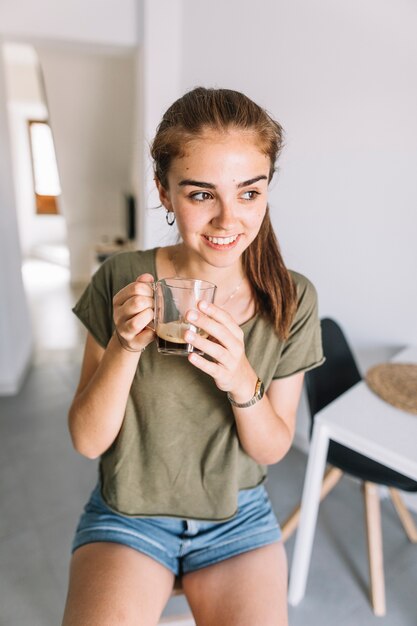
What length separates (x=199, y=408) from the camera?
95cm

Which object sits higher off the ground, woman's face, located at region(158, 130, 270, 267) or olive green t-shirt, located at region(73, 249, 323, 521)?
woman's face, located at region(158, 130, 270, 267)

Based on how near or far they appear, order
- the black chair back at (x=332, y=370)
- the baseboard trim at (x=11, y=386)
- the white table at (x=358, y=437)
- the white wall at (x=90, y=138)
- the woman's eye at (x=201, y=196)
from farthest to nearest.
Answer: the white wall at (x=90, y=138)
the baseboard trim at (x=11, y=386)
the black chair back at (x=332, y=370)
the white table at (x=358, y=437)
the woman's eye at (x=201, y=196)

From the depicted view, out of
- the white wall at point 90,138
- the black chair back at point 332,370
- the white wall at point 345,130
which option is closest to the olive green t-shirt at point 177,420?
the black chair back at point 332,370

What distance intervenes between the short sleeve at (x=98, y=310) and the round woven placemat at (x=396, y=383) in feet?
2.93

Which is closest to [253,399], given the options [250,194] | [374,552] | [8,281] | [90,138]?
[250,194]

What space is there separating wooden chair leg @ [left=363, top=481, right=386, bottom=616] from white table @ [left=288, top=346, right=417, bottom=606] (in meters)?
0.26

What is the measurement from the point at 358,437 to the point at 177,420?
1.75ft

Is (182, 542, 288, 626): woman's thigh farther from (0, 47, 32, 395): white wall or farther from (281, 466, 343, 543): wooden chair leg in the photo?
(0, 47, 32, 395): white wall

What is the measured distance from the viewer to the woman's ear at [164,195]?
879 millimetres

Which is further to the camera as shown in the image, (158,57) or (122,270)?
(158,57)

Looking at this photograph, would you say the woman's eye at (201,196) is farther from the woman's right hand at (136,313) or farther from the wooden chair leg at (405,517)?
the wooden chair leg at (405,517)

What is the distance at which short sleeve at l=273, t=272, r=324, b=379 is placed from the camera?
978 mm

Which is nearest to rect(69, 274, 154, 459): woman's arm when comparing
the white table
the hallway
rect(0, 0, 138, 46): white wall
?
the white table

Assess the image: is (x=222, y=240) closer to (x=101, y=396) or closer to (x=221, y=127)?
(x=221, y=127)
